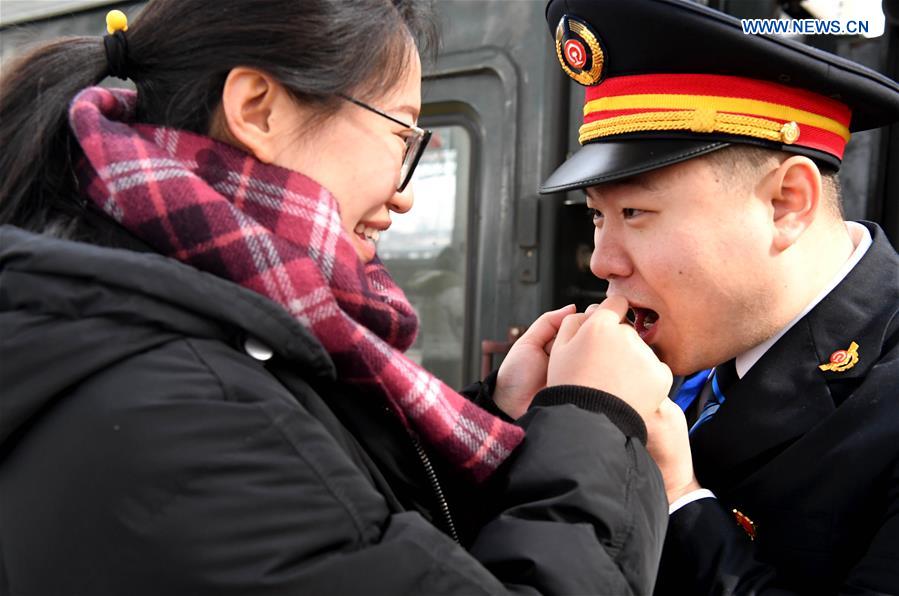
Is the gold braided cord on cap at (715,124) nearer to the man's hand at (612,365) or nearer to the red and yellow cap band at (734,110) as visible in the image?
the red and yellow cap band at (734,110)

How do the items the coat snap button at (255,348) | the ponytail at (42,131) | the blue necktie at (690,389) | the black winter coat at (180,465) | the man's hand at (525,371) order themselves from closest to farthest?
the black winter coat at (180,465) → the coat snap button at (255,348) → the ponytail at (42,131) → the man's hand at (525,371) → the blue necktie at (690,389)

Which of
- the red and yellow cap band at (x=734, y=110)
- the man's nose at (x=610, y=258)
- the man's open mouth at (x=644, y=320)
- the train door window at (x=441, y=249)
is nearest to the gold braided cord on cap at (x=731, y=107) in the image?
the red and yellow cap band at (x=734, y=110)

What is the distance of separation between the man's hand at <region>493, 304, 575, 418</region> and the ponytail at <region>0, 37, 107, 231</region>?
93 centimetres

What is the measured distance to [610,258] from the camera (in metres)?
1.74

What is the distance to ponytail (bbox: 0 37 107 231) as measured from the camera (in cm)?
113

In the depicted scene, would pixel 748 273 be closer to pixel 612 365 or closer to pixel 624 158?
pixel 624 158

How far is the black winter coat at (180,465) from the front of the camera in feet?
2.93

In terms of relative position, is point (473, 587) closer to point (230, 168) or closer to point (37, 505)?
point (37, 505)

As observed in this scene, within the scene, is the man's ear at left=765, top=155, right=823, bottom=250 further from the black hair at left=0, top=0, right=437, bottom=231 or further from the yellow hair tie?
the yellow hair tie

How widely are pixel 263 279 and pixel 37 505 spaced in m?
0.36

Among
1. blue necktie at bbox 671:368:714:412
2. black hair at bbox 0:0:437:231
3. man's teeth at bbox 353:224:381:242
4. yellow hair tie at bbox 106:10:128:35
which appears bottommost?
blue necktie at bbox 671:368:714:412

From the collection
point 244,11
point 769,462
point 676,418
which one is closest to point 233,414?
point 244,11

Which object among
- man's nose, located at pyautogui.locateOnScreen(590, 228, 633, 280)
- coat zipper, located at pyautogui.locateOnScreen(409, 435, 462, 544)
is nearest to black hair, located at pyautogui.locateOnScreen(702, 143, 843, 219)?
man's nose, located at pyautogui.locateOnScreen(590, 228, 633, 280)

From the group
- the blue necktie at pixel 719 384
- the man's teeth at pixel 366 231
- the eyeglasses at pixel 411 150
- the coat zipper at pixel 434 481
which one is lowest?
the blue necktie at pixel 719 384
